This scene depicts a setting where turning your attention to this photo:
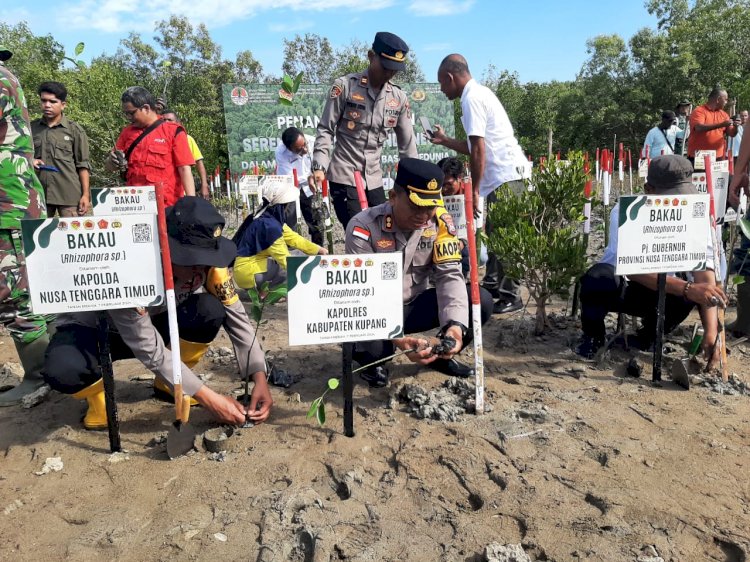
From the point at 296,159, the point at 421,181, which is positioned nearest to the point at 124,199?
the point at 421,181

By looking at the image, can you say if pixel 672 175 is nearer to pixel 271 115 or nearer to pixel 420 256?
pixel 420 256

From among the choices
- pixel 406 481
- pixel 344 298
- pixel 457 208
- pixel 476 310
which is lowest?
pixel 406 481

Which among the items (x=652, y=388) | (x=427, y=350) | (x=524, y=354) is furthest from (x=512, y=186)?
(x=427, y=350)

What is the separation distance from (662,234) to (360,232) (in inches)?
62.7

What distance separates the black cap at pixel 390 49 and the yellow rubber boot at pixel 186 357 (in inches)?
88.4

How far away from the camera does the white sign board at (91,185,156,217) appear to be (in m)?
4.03

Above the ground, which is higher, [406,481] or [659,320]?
[659,320]

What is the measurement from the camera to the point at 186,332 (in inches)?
113

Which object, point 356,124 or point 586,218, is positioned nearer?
point 586,218

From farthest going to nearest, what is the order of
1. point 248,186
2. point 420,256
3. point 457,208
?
point 248,186 < point 457,208 < point 420,256

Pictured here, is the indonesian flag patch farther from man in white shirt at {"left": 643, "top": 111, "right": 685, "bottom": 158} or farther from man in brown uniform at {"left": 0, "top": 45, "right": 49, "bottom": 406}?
man in white shirt at {"left": 643, "top": 111, "right": 685, "bottom": 158}

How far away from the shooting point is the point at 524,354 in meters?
3.71

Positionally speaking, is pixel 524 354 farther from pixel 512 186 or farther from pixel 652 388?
pixel 512 186

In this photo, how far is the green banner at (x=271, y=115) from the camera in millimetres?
14180
